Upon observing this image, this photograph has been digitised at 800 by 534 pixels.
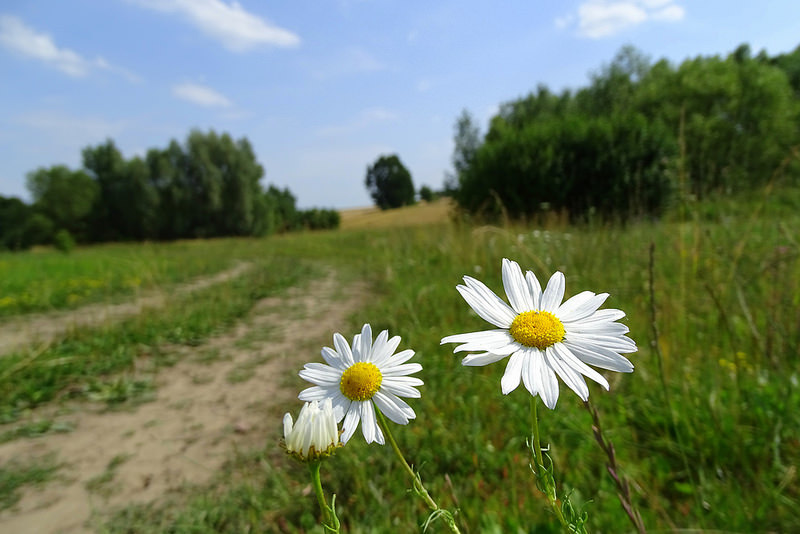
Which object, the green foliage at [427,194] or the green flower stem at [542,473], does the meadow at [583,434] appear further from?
the green foliage at [427,194]

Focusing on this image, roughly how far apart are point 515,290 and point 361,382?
0.74 ft

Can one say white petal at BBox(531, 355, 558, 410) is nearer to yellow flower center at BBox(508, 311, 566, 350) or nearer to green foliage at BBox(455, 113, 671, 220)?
yellow flower center at BBox(508, 311, 566, 350)

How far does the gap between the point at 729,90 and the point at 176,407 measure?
64.1ft

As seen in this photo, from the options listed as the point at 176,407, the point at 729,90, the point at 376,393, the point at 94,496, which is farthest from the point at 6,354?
the point at 729,90

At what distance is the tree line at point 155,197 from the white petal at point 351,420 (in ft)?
96.2

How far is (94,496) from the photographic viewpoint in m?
1.95

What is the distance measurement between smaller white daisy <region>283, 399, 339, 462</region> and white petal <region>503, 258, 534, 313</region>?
260 mm

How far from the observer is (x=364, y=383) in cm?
54

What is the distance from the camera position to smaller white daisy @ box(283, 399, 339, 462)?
46 cm

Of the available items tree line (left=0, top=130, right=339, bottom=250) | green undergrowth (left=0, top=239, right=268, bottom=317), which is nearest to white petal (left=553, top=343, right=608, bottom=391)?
green undergrowth (left=0, top=239, right=268, bottom=317)

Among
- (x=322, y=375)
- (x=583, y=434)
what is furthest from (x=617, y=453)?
(x=322, y=375)

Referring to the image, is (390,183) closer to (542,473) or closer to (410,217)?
(410,217)

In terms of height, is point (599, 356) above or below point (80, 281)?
above

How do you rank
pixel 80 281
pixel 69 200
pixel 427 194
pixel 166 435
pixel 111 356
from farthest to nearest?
1. pixel 427 194
2. pixel 69 200
3. pixel 80 281
4. pixel 111 356
5. pixel 166 435
